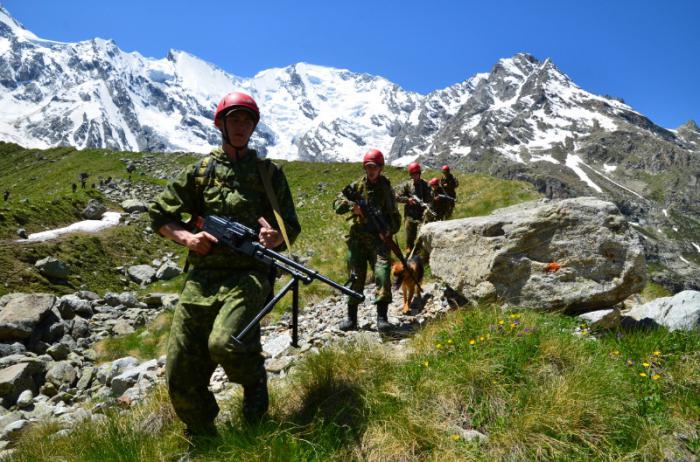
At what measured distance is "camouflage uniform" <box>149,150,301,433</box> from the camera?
12.9 feet

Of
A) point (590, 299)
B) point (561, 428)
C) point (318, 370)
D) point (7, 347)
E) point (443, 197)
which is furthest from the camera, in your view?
point (443, 197)

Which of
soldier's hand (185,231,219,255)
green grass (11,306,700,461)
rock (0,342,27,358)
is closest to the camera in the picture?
green grass (11,306,700,461)

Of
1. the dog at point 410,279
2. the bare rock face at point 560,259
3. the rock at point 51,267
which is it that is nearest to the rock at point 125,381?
the dog at point 410,279

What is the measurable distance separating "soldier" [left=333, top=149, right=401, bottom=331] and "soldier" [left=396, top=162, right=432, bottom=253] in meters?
4.54

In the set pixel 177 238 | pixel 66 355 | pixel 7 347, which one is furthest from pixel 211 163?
pixel 7 347

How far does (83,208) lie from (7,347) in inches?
605

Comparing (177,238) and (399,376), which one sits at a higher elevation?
(177,238)

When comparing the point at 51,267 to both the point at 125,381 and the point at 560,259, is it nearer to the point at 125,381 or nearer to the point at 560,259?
the point at 125,381

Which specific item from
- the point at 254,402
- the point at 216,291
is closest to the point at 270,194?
the point at 216,291

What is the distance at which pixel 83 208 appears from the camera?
77.5 ft

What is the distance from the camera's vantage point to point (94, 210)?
76.3ft

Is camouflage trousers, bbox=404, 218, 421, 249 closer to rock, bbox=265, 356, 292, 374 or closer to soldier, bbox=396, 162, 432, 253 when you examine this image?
soldier, bbox=396, 162, 432, 253

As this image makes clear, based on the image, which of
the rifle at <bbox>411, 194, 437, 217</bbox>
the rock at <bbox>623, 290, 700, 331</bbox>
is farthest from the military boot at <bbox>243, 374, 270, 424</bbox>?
the rifle at <bbox>411, 194, 437, 217</bbox>

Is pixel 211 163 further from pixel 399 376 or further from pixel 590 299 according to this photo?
pixel 590 299
